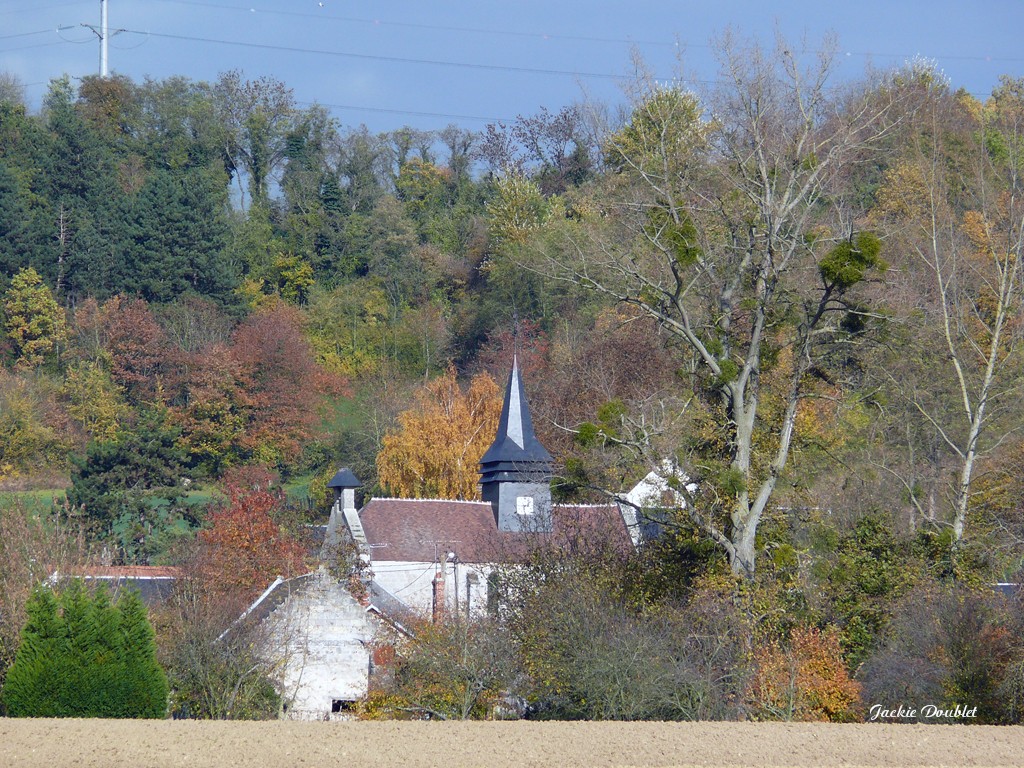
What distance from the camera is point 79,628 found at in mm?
19641

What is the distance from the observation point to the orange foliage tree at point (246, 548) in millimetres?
37031

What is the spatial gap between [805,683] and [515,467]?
2038 cm

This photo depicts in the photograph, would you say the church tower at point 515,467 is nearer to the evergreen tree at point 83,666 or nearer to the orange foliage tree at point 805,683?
the orange foliage tree at point 805,683

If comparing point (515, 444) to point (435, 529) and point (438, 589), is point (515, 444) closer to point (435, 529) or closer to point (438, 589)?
point (435, 529)

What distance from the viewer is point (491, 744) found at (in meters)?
15.9

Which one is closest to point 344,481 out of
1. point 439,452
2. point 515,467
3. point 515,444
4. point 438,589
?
point 515,467

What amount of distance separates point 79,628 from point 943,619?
14640 millimetres

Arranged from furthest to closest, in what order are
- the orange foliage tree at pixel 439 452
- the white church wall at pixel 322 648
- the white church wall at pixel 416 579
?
the orange foliage tree at pixel 439 452
the white church wall at pixel 416 579
the white church wall at pixel 322 648

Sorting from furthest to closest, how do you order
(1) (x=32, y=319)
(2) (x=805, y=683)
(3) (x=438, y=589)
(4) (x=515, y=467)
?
(1) (x=32, y=319), (4) (x=515, y=467), (3) (x=438, y=589), (2) (x=805, y=683)

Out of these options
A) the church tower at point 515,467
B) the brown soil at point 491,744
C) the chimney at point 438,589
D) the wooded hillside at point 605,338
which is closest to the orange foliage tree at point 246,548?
the wooded hillside at point 605,338

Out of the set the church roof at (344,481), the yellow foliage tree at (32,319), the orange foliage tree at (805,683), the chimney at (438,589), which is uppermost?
the yellow foliage tree at (32,319)

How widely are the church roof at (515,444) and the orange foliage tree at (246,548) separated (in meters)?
6.89

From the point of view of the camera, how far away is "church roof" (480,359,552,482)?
1642 inches

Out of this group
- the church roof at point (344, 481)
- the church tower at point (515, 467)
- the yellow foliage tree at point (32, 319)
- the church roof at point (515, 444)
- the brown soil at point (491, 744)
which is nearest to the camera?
the brown soil at point (491, 744)
